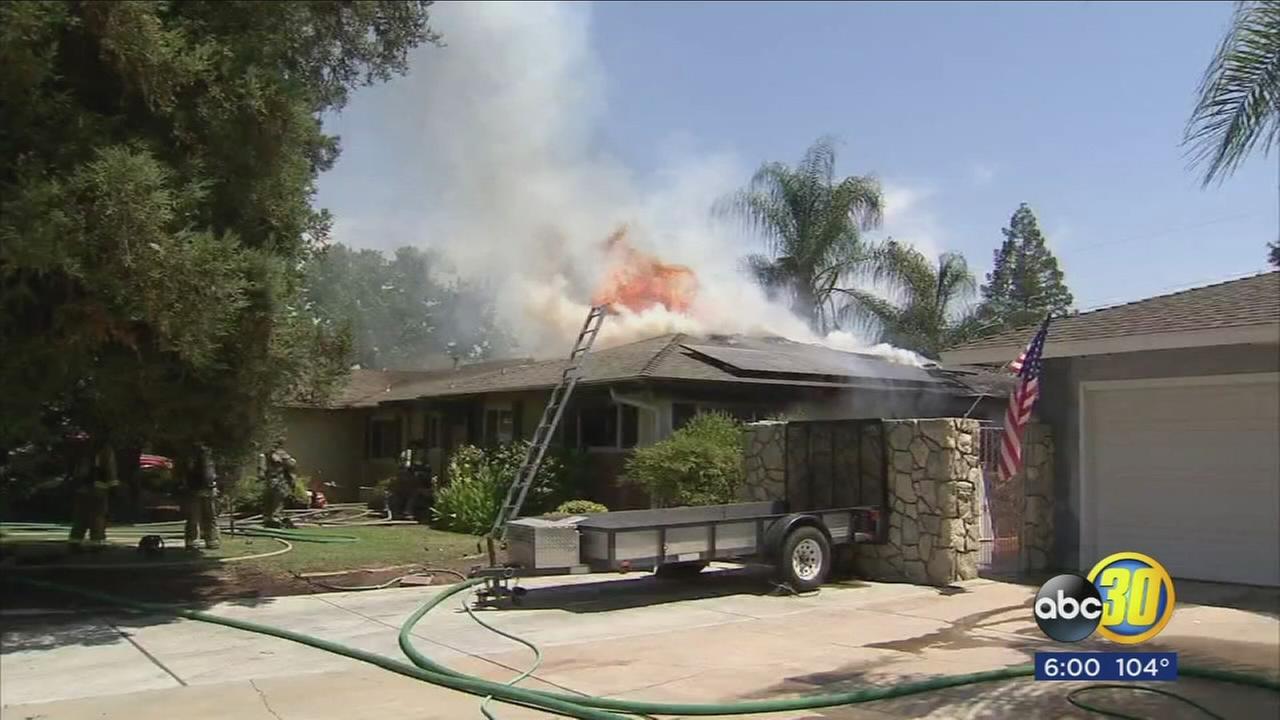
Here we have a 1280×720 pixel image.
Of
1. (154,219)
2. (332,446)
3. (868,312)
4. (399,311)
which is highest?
(399,311)

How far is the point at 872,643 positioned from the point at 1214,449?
A: 5609 mm

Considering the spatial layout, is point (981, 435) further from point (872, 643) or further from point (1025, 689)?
point (1025, 689)

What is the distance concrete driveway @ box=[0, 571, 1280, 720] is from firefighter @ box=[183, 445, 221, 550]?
3.73 m

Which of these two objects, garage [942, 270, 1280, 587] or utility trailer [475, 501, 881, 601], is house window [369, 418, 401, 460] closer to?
utility trailer [475, 501, 881, 601]

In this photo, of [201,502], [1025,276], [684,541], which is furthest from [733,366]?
[1025,276]

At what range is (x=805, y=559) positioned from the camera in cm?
1255

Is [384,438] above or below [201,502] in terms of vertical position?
above

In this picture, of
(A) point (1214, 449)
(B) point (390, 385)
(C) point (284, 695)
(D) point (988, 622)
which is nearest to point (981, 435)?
(A) point (1214, 449)

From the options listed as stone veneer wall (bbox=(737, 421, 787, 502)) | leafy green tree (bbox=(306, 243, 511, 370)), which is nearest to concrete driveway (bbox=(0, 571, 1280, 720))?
stone veneer wall (bbox=(737, 421, 787, 502))

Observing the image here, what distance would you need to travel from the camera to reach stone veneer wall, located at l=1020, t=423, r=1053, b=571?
13539mm

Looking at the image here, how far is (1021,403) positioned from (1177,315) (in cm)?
206

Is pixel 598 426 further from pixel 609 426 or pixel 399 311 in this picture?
pixel 399 311

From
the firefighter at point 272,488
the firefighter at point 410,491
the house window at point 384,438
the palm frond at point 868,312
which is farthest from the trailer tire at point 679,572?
the house window at point 384,438

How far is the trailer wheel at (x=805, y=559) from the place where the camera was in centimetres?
1223
